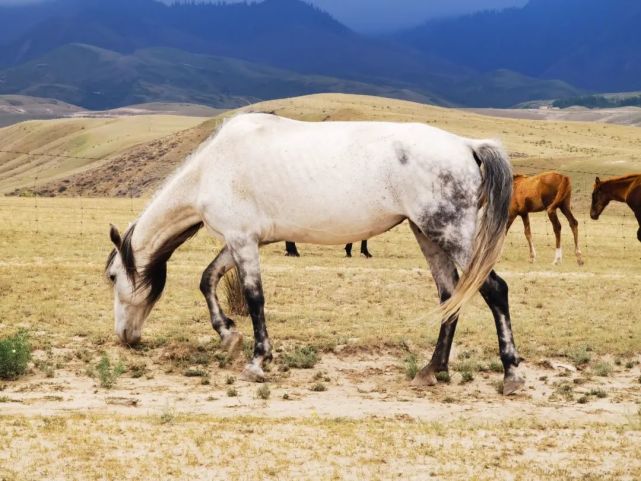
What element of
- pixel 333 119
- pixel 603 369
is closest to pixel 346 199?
pixel 603 369

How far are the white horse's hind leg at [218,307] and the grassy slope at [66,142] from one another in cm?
8375

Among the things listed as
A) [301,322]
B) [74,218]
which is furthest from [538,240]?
[301,322]

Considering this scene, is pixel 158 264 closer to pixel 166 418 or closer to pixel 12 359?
pixel 12 359

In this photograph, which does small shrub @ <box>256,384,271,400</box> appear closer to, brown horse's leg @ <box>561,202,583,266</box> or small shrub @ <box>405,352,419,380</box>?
small shrub @ <box>405,352,419,380</box>

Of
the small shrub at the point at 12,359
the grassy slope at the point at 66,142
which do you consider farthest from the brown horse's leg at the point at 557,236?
the grassy slope at the point at 66,142

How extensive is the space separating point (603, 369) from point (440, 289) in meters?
2.35

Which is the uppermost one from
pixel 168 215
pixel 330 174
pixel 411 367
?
pixel 330 174

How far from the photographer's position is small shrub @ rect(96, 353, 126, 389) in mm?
10195

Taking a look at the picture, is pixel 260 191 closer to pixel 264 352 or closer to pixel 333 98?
pixel 264 352

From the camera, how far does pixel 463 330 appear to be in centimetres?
1357

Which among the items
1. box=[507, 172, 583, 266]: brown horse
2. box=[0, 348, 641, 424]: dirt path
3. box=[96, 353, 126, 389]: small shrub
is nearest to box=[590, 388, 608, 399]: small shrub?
box=[0, 348, 641, 424]: dirt path

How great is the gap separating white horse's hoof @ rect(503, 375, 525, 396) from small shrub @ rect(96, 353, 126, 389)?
423 centimetres

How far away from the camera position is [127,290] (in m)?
11.6

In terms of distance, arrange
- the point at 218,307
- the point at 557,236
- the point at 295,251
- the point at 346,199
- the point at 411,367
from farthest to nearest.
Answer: the point at 557,236 → the point at 295,251 → the point at 218,307 → the point at 411,367 → the point at 346,199
